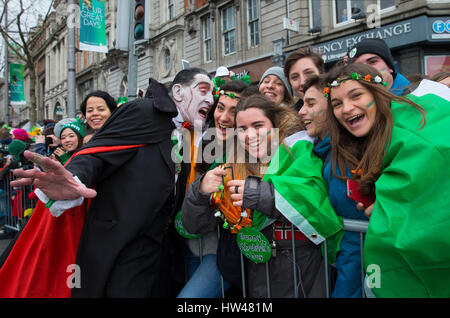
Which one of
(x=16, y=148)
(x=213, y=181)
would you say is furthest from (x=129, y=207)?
(x=16, y=148)

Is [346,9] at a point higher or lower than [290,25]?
higher

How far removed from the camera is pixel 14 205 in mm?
5277

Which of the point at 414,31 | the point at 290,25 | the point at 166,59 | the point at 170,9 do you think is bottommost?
the point at 414,31

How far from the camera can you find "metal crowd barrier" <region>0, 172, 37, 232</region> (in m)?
5.05

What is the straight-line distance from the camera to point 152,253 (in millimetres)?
1922

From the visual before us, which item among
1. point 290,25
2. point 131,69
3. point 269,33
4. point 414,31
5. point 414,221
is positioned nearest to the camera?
point 414,221

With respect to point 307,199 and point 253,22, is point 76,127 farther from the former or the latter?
point 253,22

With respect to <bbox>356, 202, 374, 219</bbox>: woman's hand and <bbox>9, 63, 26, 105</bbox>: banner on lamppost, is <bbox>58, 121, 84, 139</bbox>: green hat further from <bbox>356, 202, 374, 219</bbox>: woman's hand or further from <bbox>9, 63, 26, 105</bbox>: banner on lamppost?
<bbox>9, 63, 26, 105</bbox>: banner on lamppost

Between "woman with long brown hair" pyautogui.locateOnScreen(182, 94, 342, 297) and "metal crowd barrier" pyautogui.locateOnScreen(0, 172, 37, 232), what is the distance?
411 centimetres

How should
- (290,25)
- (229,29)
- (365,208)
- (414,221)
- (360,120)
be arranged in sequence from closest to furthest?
(414,221)
(365,208)
(360,120)
(290,25)
(229,29)

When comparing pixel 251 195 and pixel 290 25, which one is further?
pixel 290 25

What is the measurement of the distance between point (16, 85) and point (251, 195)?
15988 mm

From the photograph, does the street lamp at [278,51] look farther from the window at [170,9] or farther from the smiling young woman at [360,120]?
the smiling young woman at [360,120]

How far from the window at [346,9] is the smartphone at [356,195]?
9.45 meters
